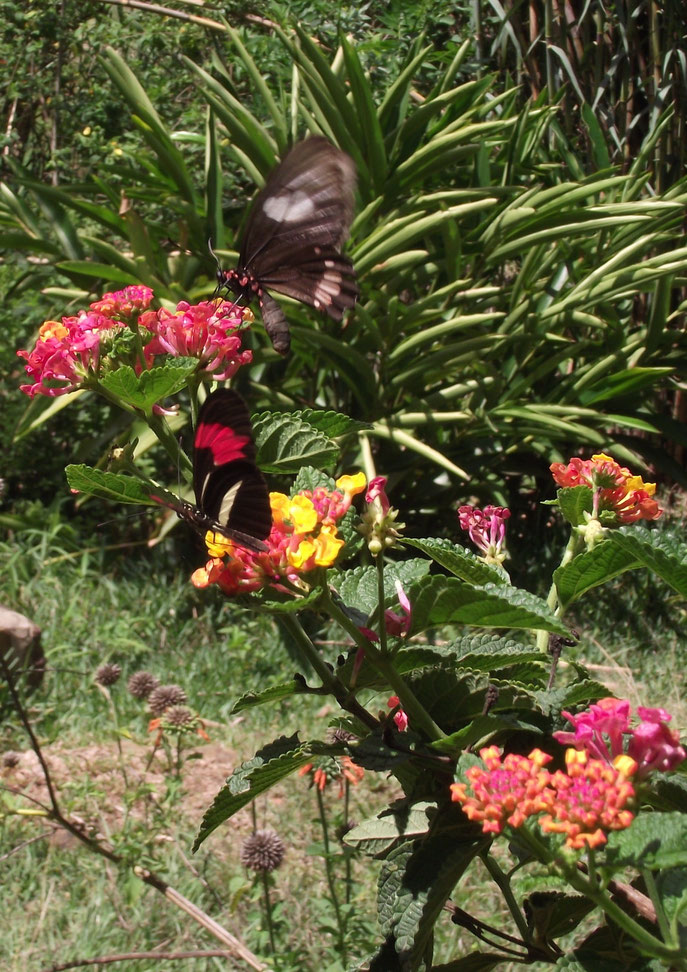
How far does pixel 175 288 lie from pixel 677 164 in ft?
6.70

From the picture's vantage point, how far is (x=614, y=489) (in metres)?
0.87

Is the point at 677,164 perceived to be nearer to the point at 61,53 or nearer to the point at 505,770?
the point at 61,53

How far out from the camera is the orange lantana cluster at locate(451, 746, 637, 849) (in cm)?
55

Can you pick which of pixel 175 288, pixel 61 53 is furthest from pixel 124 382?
pixel 61 53

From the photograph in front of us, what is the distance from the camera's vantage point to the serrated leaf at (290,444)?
84cm

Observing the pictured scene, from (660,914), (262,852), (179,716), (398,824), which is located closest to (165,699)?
(179,716)

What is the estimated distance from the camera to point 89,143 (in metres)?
4.23

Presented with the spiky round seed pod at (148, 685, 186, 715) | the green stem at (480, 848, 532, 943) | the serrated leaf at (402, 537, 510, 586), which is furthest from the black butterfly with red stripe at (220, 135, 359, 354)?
the green stem at (480, 848, 532, 943)

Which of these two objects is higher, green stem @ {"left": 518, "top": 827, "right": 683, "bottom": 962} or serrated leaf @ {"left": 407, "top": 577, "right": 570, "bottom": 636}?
serrated leaf @ {"left": 407, "top": 577, "right": 570, "bottom": 636}

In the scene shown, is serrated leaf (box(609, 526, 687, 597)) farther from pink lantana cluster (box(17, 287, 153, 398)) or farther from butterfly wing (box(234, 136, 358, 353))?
butterfly wing (box(234, 136, 358, 353))

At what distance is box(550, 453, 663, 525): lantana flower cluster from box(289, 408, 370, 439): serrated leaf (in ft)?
0.62

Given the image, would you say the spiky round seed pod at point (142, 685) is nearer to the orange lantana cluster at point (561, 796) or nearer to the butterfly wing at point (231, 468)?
Answer: the butterfly wing at point (231, 468)

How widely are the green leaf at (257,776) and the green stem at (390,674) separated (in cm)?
9

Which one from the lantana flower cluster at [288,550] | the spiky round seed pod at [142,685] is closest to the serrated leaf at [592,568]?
the lantana flower cluster at [288,550]
